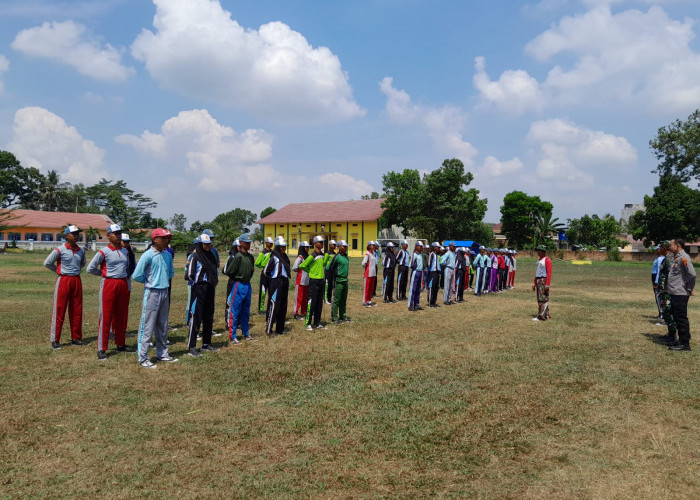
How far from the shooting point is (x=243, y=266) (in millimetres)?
8156

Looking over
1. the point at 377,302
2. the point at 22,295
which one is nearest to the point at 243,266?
the point at 377,302

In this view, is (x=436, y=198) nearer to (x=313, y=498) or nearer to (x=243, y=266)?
(x=243, y=266)

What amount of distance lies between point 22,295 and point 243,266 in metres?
9.85

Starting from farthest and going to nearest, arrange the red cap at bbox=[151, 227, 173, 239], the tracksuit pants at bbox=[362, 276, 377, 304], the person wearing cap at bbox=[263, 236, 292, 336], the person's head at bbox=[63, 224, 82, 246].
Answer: the tracksuit pants at bbox=[362, 276, 377, 304] < the person wearing cap at bbox=[263, 236, 292, 336] < the person's head at bbox=[63, 224, 82, 246] < the red cap at bbox=[151, 227, 173, 239]

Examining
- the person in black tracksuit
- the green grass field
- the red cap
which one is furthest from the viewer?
the person in black tracksuit

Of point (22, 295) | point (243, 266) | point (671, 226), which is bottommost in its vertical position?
point (22, 295)

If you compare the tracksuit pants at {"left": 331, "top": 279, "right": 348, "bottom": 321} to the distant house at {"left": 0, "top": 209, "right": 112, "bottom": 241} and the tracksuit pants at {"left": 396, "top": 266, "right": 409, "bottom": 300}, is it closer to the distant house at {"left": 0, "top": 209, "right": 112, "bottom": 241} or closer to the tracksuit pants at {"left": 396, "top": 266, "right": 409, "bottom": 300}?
the tracksuit pants at {"left": 396, "top": 266, "right": 409, "bottom": 300}

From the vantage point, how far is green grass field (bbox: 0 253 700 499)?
360 centimetres

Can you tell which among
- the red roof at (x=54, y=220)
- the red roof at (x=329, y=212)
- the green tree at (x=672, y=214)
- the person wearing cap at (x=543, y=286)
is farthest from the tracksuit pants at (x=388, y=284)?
the red roof at (x=54, y=220)

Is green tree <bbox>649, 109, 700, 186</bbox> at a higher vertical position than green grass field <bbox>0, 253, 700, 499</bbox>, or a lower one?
higher

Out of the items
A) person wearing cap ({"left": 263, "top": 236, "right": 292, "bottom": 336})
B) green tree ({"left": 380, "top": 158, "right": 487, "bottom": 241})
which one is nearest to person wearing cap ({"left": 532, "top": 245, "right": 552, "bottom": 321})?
person wearing cap ({"left": 263, "top": 236, "right": 292, "bottom": 336})

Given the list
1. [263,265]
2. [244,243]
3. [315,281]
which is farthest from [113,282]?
[315,281]

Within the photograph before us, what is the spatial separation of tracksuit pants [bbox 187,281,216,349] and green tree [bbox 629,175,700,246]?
47884 millimetres

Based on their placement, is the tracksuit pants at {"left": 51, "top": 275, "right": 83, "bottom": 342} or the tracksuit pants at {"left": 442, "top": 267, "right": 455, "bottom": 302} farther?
the tracksuit pants at {"left": 442, "top": 267, "right": 455, "bottom": 302}
